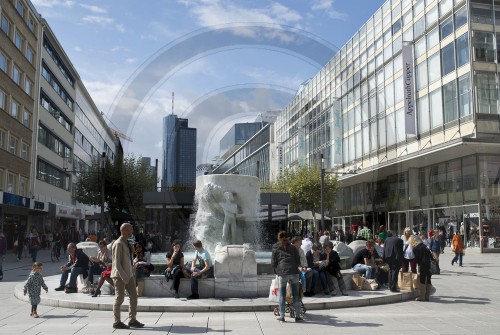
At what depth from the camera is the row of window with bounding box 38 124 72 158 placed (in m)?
43.5

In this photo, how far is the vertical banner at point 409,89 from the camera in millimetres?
33219

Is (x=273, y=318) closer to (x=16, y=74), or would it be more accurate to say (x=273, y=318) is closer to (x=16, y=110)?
(x=16, y=110)

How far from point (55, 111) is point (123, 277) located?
148 feet

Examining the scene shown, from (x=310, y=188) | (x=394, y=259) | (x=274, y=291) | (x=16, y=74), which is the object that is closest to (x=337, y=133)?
(x=310, y=188)

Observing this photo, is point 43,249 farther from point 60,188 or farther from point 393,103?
point 393,103

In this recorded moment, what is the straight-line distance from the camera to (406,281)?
12000mm

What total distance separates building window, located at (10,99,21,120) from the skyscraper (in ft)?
37.6

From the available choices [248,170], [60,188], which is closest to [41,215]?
[60,188]

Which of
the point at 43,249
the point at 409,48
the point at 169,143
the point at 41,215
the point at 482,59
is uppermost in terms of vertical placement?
the point at 409,48

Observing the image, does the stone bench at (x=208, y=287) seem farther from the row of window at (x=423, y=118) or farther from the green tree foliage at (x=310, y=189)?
the green tree foliage at (x=310, y=189)

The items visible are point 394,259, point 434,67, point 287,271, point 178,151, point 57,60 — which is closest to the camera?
point 287,271

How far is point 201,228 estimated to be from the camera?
19781 mm

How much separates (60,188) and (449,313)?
4852 cm

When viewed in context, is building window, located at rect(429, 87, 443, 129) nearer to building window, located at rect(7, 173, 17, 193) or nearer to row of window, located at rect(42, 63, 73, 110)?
building window, located at rect(7, 173, 17, 193)
